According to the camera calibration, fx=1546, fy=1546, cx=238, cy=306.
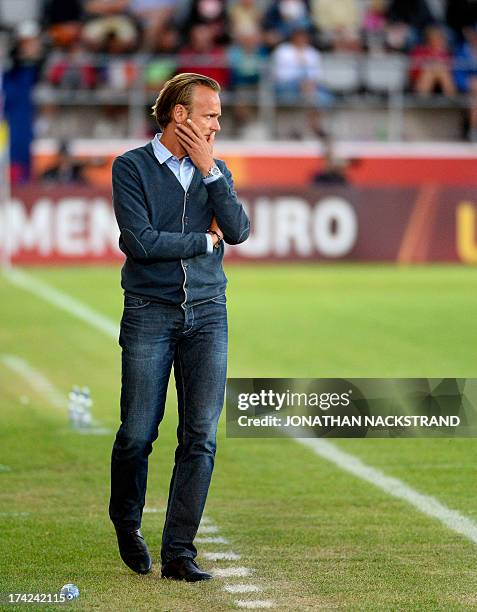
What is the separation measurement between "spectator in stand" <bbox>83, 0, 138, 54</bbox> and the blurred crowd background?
18mm

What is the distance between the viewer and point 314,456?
907cm

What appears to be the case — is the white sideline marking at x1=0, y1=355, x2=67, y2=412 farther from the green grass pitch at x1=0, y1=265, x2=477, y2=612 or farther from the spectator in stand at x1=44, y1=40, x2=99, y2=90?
the spectator in stand at x1=44, y1=40, x2=99, y2=90

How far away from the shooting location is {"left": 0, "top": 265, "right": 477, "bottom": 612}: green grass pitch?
5.87m

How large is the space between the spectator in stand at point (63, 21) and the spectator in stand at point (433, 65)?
6.08m

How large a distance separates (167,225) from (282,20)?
22.3m

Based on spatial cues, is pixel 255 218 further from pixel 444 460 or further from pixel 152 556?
pixel 152 556

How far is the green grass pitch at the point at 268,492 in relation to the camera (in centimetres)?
→ 587

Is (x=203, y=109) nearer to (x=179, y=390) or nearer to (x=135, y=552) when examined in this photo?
(x=179, y=390)

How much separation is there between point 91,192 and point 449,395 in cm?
1637

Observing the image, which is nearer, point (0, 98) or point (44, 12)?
point (0, 98)

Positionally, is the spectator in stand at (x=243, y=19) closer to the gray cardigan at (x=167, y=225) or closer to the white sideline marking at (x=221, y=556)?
the white sideline marking at (x=221, y=556)

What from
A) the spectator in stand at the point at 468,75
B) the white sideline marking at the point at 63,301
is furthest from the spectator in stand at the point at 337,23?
the white sideline marking at the point at 63,301

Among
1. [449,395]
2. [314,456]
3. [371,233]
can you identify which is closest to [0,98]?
[371,233]

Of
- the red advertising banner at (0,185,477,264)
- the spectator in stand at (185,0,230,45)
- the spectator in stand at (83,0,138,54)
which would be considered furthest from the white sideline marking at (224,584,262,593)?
the spectator in stand at (185,0,230,45)
